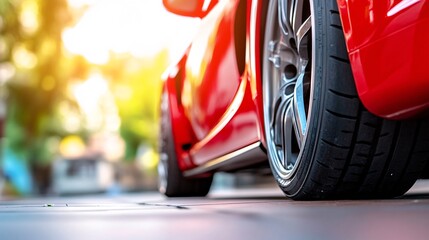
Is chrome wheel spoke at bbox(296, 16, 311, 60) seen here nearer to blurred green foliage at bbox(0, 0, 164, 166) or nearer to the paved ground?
the paved ground

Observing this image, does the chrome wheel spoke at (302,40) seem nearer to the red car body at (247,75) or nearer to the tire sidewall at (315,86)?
the tire sidewall at (315,86)

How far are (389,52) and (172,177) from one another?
3.13 m

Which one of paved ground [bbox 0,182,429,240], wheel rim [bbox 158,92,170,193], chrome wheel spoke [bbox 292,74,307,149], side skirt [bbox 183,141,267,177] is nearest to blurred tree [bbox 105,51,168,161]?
wheel rim [bbox 158,92,170,193]

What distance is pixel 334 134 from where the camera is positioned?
88.6 inches

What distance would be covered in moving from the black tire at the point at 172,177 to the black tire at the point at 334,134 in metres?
2.26

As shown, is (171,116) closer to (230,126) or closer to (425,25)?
(230,126)

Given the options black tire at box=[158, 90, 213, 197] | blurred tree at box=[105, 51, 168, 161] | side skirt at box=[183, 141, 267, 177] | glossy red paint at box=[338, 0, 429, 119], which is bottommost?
blurred tree at box=[105, 51, 168, 161]

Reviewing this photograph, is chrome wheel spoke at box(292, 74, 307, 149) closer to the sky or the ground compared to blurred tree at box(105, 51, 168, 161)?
closer to the sky

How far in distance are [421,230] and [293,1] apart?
1.41 metres

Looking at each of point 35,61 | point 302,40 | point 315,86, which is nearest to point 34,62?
point 35,61

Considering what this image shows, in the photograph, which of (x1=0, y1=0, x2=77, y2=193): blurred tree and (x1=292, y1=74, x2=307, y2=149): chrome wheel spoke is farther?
(x1=0, y1=0, x2=77, y2=193): blurred tree

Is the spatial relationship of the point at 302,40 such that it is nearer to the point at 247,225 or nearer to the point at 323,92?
the point at 323,92

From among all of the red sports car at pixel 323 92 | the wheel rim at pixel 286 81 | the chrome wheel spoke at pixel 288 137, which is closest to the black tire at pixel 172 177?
the red sports car at pixel 323 92

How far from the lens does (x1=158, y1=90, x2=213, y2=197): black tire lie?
15.9ft
